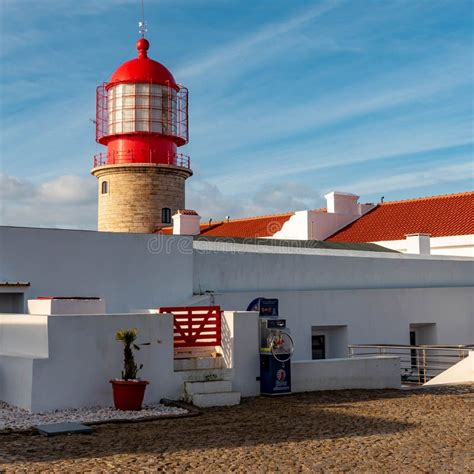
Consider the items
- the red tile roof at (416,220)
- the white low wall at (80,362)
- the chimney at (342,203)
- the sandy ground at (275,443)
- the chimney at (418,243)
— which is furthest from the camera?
the chimney at (342,203)

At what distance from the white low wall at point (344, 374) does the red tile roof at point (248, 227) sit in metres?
19.6

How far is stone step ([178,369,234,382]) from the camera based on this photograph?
1425cm

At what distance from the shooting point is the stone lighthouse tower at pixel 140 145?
1355 inches

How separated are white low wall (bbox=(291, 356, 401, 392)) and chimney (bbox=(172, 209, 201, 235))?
1679 centimetres

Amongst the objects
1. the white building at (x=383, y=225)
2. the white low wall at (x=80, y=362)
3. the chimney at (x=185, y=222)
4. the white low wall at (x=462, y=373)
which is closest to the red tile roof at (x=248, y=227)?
the white building at (x=383, y=225)

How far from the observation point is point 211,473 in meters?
8.55

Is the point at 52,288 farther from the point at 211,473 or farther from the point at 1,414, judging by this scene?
the point at 211,473

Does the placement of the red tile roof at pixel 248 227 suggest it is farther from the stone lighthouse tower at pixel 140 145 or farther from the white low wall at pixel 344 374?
the white low wall at pixel 344 374

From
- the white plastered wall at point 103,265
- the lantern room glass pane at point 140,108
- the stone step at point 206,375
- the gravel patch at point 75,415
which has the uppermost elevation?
the lantern room glass pane at point 140,108

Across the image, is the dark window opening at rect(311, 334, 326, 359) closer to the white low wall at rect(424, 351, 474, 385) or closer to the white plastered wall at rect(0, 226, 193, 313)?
the white plastered wall at rect(0, 226, 193, 313)

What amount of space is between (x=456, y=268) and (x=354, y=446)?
65.2 ft

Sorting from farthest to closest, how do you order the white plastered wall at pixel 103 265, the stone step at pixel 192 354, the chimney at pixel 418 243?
1. the chimney at pixel 418 243
2. the white plastered wall at pixel 103 265
3. the stone step at pixel 192 354

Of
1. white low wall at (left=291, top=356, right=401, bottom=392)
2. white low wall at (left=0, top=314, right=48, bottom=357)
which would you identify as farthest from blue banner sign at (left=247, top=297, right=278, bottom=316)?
white low wall at (left=0, top=314, right=48, bottom=357)

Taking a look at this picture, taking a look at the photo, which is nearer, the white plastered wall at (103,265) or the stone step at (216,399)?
the stone step at (216,399)
